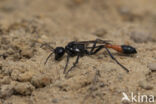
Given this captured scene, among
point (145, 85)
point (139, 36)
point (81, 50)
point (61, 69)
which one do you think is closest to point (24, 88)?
point (61, 69)

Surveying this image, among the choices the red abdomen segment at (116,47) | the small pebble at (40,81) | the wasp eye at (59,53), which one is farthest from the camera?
the red abdomen segment at (116,47)

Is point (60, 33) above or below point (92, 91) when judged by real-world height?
above

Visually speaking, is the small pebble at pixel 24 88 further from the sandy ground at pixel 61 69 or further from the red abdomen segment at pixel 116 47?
the red abdomen segment at pixel 116 47

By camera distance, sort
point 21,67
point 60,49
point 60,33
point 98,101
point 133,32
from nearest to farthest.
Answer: point 98,101 → point 21,67 → point 60,49 → point 133,32 → point 60,33

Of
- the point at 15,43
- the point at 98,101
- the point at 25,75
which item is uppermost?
the point at 15,43

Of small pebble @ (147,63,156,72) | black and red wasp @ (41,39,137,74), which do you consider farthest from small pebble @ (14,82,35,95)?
small pebble @ (147,63,156,72)

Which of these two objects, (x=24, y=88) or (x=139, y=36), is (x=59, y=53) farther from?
(x=139, y=36)

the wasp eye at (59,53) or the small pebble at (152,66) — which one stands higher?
the wasp eye at (59,53)

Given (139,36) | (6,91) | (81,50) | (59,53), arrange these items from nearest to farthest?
(6,91) → (59,53) → (81,50) → (139,36)

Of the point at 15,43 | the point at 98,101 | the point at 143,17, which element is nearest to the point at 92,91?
the point at 98,101

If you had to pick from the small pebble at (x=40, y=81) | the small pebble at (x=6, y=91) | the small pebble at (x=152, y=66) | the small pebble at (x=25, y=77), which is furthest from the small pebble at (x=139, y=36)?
the small pebble at (x=6, y=91)

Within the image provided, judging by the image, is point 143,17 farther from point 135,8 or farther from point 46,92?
point 46,92
